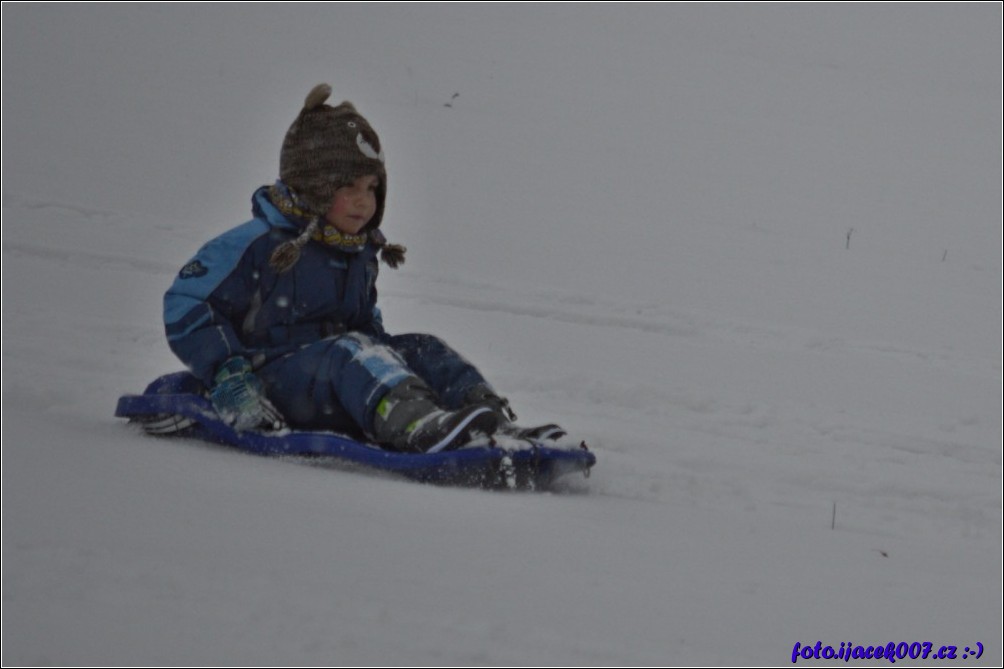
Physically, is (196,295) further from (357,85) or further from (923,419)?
(357,85)

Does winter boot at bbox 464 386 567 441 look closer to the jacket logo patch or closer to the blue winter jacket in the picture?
the blue winter jacket

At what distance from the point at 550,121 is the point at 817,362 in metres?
4.43

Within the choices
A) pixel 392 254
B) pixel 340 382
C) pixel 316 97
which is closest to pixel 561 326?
pixel 392 254

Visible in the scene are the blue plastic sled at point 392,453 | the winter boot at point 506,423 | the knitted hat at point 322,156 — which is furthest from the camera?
the knitted hat at point 322,156

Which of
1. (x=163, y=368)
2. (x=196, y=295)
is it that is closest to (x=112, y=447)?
(x=196, y=295)

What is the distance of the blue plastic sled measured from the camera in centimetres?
345

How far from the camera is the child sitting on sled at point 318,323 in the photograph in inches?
143

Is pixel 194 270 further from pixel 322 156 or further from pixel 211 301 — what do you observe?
pixel 322 156

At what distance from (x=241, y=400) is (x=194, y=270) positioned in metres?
0.40

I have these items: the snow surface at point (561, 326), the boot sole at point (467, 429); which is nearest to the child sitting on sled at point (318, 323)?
the boot sole at point (467, 429)

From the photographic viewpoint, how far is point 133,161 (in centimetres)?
756

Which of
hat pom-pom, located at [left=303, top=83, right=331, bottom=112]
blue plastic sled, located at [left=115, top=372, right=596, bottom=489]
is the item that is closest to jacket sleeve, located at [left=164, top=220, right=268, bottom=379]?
blue plastic sled, located at [left=115, top=372, right=596, bottom=489]

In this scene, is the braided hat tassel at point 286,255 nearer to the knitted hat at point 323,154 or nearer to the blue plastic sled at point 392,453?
the knitted hat at point 323,154

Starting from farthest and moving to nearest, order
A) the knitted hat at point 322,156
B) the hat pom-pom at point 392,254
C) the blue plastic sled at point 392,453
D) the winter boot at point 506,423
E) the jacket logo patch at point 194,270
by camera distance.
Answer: the hat pom-pom at point 392,254, the knitted hat at point 322,156, the jacket logo patch at point 194,270, the winter boot at point 506,423, the blue plastic sled at point 392,453
